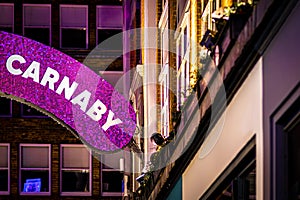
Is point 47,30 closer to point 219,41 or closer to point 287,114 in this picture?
point 219,41

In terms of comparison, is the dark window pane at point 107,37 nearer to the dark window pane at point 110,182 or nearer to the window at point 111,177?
the window at point 111,177

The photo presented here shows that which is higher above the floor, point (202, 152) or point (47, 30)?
point (47, 30)

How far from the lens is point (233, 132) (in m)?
8.77

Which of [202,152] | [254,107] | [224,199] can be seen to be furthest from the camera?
[202,152]

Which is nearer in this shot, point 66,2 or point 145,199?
point 145,199

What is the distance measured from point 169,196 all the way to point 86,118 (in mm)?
2895

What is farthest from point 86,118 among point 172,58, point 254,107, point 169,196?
point 254,107

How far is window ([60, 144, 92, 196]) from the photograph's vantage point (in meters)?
35.1

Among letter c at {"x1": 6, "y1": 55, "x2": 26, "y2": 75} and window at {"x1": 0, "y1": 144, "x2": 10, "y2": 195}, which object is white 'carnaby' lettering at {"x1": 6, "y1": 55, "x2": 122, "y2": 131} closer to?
letter c at {"x1": 6, "y1": 55, "x2": 26, "y2": 75}

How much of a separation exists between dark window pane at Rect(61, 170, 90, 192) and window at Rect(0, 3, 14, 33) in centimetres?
581

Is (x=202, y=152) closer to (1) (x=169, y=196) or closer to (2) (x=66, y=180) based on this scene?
(1) (x=169, y=196)

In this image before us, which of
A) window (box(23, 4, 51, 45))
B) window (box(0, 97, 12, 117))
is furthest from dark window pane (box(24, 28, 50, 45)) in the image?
window (box(0, 97, 12, 117))

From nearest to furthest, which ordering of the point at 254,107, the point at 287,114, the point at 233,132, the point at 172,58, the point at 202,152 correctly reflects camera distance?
the point at 287,114 < the point at 254,107 < the point at 233,132 < the point at 202,152 < the point at 172,58

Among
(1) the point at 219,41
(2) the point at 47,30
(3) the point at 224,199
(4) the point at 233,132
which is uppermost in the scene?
(2) the point at 47,30
